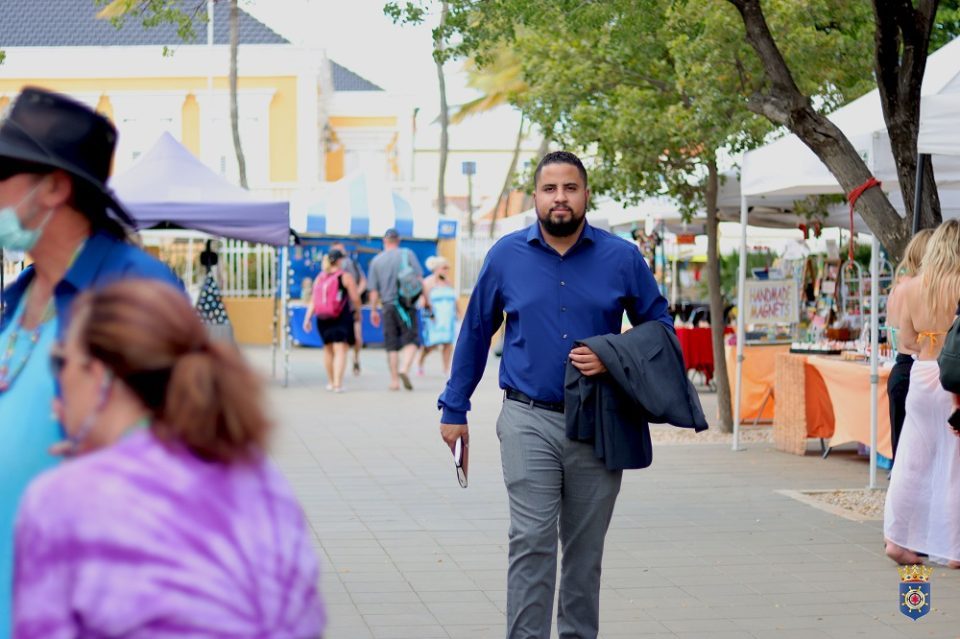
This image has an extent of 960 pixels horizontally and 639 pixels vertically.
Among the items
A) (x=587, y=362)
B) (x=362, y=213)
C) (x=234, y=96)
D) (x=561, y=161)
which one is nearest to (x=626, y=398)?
(x=587, y=362)

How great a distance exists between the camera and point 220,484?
2.10 m

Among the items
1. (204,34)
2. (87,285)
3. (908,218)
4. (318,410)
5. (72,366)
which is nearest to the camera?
(72,366)

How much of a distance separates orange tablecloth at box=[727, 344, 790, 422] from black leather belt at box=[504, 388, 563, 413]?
350 inches

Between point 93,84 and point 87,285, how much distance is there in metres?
33.5

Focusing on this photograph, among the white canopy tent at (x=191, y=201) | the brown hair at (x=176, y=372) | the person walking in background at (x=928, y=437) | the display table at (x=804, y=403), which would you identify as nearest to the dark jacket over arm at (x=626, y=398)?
the person walking in background at (x=928, y=437)

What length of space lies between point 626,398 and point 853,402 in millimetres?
6434

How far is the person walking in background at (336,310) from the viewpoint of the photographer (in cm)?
1742

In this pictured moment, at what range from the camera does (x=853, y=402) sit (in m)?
11.0

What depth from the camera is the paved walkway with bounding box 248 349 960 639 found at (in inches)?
253

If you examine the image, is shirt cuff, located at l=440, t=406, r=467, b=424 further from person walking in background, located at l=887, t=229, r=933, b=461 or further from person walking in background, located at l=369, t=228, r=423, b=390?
person walking in background, located at l=369, t=228, r=423, b=390

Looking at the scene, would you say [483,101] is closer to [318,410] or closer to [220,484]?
[318,410]

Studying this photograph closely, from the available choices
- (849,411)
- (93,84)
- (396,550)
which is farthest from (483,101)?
(396,550)

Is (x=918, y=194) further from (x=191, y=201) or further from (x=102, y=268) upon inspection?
(x=191, y=201)

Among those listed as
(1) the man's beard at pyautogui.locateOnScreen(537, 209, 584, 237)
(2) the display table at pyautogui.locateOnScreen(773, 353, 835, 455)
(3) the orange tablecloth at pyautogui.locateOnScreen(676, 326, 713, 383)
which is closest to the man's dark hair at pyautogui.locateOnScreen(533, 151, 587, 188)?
(1) the man's beard at pyautogui.locateOnScreen(537, 209, 584, 237)
